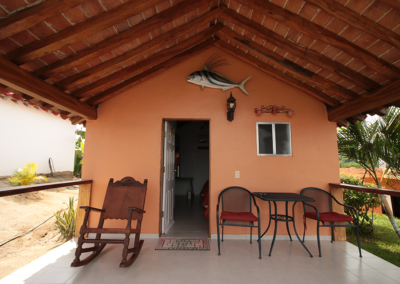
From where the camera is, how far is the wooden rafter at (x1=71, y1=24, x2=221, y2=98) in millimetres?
3148

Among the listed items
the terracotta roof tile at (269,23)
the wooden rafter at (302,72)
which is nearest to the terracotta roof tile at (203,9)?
the wooden rafter at (302,72)

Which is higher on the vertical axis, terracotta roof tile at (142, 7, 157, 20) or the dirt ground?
terracotta roof tile at (142, 7, 157, 20)

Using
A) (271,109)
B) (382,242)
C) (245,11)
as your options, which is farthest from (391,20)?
(382,242)

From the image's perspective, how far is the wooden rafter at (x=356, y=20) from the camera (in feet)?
6.67

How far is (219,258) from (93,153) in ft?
8.93

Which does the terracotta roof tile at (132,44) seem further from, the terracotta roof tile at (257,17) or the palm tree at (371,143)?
the palm tree at (371,143)

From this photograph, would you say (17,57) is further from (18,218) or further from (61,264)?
(18,218)

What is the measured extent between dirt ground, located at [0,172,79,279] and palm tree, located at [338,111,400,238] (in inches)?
228

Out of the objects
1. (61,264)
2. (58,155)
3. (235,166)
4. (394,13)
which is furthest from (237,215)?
(58,155)

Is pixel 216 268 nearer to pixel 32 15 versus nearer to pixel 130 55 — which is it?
pixel 130 55

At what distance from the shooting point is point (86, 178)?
3643 millimetres

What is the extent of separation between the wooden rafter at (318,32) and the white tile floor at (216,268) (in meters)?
2.41

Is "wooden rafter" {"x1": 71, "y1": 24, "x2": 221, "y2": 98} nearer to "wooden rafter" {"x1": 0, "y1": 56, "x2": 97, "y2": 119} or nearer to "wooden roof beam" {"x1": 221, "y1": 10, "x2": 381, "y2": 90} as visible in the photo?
"wooden rafter" {"x1": 0, "y1": 56, "x2": 97, "y2": 119}

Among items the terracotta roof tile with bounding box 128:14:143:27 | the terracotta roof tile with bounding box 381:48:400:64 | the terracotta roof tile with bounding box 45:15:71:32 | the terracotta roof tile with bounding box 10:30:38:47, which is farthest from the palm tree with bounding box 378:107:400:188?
the terracotta roof tile with bounding box 10:30:38:47
